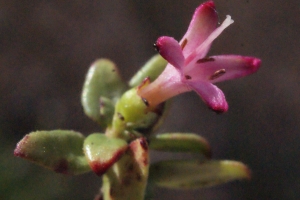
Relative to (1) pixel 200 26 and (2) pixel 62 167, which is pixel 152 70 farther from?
(2) pixel 62 167

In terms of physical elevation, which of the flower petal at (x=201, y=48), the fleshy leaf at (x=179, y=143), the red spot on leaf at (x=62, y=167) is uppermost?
the flower petal at (x=201, y=48)

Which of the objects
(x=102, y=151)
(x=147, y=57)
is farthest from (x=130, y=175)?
(x=147, y=57)

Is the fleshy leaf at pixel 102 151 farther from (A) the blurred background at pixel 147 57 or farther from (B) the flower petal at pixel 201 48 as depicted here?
(A) the blurred background at pixel 147 57

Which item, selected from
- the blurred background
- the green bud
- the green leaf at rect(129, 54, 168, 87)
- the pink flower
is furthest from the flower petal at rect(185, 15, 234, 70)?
the blurred background

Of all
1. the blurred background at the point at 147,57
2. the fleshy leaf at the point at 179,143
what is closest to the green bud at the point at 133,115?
the fleshy leaf at the point at 179,143

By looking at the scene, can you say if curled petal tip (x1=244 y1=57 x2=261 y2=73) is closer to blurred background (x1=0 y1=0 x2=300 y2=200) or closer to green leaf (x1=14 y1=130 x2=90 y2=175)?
green leaf (x1=14 y1=130 x2=90 y2=175)

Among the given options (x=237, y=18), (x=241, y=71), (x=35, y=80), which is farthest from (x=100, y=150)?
(x=35, y=80)

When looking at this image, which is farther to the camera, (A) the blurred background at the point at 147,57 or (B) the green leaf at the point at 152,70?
(A) the blurred background at the point at 147,57

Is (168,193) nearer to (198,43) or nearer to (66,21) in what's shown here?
(66,21)
